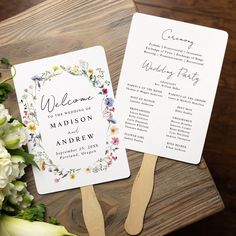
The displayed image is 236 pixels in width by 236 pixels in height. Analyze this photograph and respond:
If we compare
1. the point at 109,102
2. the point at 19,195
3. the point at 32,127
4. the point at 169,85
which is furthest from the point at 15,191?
the point at 169,85

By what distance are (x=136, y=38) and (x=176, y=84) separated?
11 cm

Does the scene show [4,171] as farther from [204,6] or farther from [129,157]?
[204,6]

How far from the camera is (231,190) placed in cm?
110

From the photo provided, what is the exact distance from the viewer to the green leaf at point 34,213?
2.31ft

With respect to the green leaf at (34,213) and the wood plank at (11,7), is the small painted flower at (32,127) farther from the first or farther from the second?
the wood plank at (11,7)

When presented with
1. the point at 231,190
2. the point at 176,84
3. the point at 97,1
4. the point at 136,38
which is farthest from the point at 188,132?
the point at 231,190

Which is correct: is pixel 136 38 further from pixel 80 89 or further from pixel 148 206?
pixel 148 206

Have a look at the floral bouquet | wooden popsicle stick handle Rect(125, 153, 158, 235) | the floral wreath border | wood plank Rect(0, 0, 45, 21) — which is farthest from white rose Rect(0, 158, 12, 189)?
wood plank Rect(0, 0, 45, 21)

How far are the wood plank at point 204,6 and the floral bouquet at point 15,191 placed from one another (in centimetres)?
51

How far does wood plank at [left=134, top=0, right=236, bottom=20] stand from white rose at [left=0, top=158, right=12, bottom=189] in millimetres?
613

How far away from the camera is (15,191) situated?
705 mm

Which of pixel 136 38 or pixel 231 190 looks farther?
pixel 231 190

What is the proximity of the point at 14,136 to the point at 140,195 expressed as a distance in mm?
251

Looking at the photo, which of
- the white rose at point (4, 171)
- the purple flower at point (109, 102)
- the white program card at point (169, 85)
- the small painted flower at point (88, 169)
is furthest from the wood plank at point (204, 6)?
the white rose at point (4, 171)
